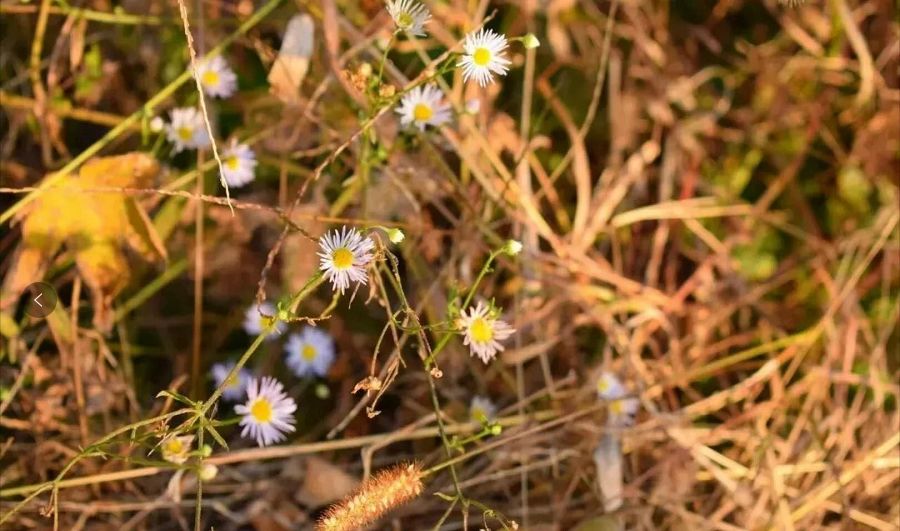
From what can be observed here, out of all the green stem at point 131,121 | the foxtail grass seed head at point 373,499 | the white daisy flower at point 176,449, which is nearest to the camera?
the foxtail grass seed head at point 373,499

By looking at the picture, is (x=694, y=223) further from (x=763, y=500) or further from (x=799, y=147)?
(x=763, y=500)

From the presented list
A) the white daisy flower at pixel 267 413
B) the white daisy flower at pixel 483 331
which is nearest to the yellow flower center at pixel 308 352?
the white daisy flower at pixel 267 413

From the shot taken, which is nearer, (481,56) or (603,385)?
(481,56)

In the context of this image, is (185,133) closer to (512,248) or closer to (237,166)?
(237,166)

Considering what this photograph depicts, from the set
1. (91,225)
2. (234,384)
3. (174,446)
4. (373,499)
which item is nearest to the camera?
(373,499)

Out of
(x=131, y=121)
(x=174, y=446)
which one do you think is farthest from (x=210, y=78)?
(x=174, y=446)

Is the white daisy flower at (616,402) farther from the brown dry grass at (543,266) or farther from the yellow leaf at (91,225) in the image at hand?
the yellow leaf at (91,225)

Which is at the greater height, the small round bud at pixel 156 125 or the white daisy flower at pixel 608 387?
the small round bud at pixel 156 125

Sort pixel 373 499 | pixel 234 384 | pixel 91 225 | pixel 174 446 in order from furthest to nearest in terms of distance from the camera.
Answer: pixel 234 384 < pixel 91 225 < pixel 174 446 < pixel 373 499
